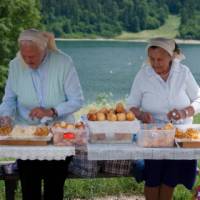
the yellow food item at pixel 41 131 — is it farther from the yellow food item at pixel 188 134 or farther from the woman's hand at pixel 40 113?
the yellow food item at pixel 188 134

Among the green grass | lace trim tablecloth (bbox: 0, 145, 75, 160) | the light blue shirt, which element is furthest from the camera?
the green grass

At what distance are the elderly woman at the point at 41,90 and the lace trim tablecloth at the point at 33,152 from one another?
627 mm

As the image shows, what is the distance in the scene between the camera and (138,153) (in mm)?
2998

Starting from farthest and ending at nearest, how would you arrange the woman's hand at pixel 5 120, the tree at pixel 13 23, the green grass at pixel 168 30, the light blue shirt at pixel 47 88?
the tree at pixel 13 23
the green grass at pixel 168 30
the light blue shirt at pixel 47 88
the woman's hand at pixel 5 120

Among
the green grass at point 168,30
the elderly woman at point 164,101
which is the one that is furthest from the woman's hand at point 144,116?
the green grass at point 168,30

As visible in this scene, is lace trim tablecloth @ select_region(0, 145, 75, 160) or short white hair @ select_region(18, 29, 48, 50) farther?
short white hair @ select_region(18, 29, 48, 50)

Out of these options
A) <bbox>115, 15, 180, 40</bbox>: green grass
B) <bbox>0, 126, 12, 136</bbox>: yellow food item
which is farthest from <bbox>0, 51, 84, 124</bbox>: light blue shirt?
<bbox>115, 15, 180, 40</bbox>: green grass

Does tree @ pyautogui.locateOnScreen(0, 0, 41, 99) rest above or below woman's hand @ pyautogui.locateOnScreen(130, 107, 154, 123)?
above

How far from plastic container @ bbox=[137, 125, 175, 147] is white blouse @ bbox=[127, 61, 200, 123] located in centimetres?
67

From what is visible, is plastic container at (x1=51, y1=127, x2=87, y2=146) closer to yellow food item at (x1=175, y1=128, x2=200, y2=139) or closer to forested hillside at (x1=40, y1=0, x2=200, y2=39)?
yellow food item at (x1=175, y1=128, x2=200, y2=139)

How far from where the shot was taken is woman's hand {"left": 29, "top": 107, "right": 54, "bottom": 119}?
12.0 ft

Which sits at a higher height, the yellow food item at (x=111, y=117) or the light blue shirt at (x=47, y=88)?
the light blue shirt at (x=47, y=88)

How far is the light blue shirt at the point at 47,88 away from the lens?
12.6 feet

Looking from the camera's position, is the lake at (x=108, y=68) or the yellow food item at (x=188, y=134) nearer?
the yellow food item at (x=188, y=134)
